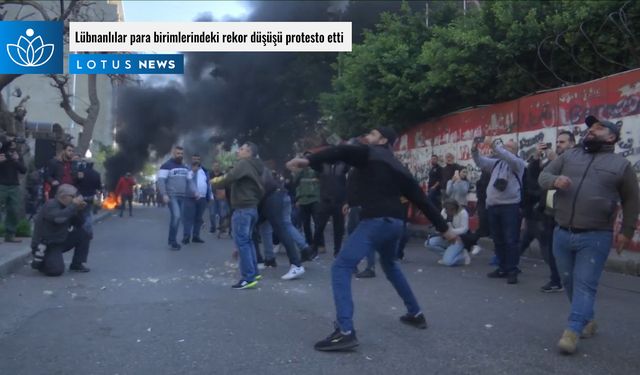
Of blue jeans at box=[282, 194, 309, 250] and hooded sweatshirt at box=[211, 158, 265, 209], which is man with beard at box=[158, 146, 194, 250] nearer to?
blue jeans at box=[282, 194, 309, 250]

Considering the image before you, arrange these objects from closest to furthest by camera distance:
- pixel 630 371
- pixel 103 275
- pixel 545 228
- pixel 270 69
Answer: pixel 630 371
pixel 545 228
pixel 103 275
pixel 270 69

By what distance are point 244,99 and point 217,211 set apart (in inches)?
509

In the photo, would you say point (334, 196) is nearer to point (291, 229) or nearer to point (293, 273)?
point (291, 229)

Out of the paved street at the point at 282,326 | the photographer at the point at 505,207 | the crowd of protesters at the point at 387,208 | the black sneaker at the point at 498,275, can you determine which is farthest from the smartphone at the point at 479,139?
the photographer at the point at 505,207

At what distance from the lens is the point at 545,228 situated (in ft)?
25.1

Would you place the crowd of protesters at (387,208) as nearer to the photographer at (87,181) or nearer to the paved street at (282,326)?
the photographer at (87,181)

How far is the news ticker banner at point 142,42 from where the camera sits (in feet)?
36.3

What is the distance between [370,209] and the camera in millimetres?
5117

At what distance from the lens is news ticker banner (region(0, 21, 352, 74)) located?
11.1 meters

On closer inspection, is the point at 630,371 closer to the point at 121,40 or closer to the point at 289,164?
the point at 289,164

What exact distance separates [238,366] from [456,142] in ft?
33.9

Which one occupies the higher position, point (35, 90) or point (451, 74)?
point (35, 90)

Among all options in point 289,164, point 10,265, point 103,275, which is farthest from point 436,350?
point 10,265

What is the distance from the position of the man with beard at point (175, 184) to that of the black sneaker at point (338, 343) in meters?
7.58
